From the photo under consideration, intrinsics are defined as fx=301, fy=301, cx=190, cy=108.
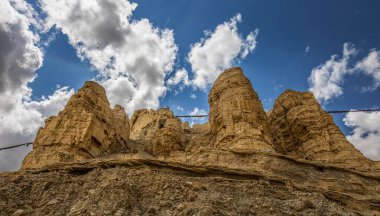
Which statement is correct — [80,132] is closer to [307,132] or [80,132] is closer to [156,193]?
[156,193]

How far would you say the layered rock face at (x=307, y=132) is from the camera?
30.3 m

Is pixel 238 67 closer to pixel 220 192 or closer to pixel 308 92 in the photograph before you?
pixel 308 92

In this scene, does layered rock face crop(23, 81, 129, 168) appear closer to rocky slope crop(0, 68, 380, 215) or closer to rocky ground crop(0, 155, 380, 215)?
rocky slope crop(0, 68, 380, 215)

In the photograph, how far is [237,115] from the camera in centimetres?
3042

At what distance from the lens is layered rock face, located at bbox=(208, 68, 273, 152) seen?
91.1ft

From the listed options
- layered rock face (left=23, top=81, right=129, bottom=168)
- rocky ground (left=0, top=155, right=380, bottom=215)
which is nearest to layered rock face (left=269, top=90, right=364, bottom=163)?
rocky ground (left=0, top=155, right=380, bottom=215)

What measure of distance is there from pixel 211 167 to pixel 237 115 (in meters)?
13.6

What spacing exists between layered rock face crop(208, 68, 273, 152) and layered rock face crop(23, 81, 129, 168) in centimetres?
1241

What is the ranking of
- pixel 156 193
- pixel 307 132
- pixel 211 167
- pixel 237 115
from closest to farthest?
pixel 156 193
pixel 211 167
pixel 237 115
pixel 307 132

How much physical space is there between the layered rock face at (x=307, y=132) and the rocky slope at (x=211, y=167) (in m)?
0.13

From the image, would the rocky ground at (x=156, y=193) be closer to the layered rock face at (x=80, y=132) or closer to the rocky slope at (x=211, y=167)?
the rocky slope at (x=211, y=167)

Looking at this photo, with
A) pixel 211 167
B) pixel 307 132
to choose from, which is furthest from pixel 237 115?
pixel 211 167

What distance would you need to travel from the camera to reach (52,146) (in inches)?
1139

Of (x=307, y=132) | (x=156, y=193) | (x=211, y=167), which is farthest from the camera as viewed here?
(x=307, y=132)
